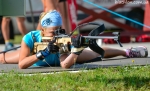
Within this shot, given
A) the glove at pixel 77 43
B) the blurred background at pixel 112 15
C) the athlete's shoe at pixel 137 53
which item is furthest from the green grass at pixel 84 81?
the blurred background at pixel 112 15

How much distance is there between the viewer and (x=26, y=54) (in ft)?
22.7

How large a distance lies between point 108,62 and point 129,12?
9.39m

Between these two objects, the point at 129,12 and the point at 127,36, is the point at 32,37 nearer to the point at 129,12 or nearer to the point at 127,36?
the point at 127,36

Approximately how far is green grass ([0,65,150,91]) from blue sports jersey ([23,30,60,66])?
61 centimetres

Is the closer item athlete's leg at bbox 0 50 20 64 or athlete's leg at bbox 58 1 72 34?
athlete's leg at bbox 0 50 20 64

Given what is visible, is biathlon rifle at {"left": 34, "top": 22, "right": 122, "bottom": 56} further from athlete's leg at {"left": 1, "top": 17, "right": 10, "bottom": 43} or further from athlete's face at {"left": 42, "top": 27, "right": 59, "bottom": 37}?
athlete's leg at {"left": 1, "top": 17, "right": 10, "bottom": 43}

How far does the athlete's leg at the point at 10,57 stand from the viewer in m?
7.77

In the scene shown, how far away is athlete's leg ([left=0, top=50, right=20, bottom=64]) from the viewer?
7.77 meters

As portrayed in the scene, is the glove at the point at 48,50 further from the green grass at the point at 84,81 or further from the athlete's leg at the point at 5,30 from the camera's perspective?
the athlete's leg at the point at 5,30

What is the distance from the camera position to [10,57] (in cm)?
786

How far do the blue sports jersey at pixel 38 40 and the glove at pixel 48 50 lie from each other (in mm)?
377

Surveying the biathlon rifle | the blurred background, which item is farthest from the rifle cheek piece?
the blurred background

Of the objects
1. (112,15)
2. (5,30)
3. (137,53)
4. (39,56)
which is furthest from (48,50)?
(112,15)

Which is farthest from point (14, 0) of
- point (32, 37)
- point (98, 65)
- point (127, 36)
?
point (127, 36)
